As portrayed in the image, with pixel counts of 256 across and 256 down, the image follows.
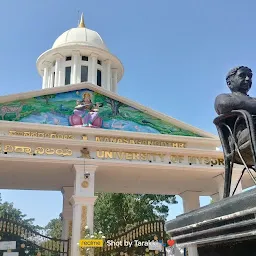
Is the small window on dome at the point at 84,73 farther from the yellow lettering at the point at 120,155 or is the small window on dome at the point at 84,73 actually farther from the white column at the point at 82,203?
the white column at the point at 82,203

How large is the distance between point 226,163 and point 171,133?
1079 centimetres

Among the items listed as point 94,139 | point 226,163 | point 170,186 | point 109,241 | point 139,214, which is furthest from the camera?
point 139,214

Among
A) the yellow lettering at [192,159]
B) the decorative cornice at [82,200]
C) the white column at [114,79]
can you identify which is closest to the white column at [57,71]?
the white column at [114,79]

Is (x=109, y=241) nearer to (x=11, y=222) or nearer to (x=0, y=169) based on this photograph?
(x=11, y=222)

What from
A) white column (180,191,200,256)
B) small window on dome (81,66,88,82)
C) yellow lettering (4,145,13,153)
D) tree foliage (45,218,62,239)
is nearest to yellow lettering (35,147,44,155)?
yellow lettering (4,145,13,153)

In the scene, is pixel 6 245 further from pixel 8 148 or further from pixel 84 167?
pixel 84 167

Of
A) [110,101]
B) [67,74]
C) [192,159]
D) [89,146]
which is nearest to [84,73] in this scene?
[67,74]

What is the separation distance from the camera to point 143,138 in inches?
504

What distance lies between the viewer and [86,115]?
12.8 meters

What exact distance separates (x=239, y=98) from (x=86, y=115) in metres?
10.5

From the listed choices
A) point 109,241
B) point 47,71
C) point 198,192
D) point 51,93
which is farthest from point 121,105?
point 47,71

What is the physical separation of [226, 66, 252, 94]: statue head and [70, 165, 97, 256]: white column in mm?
9203

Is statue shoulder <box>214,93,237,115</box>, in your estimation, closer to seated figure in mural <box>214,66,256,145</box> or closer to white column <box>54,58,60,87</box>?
seated figure in mural <box>214,66,256,145</box>

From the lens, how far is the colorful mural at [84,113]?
40.5 ft
